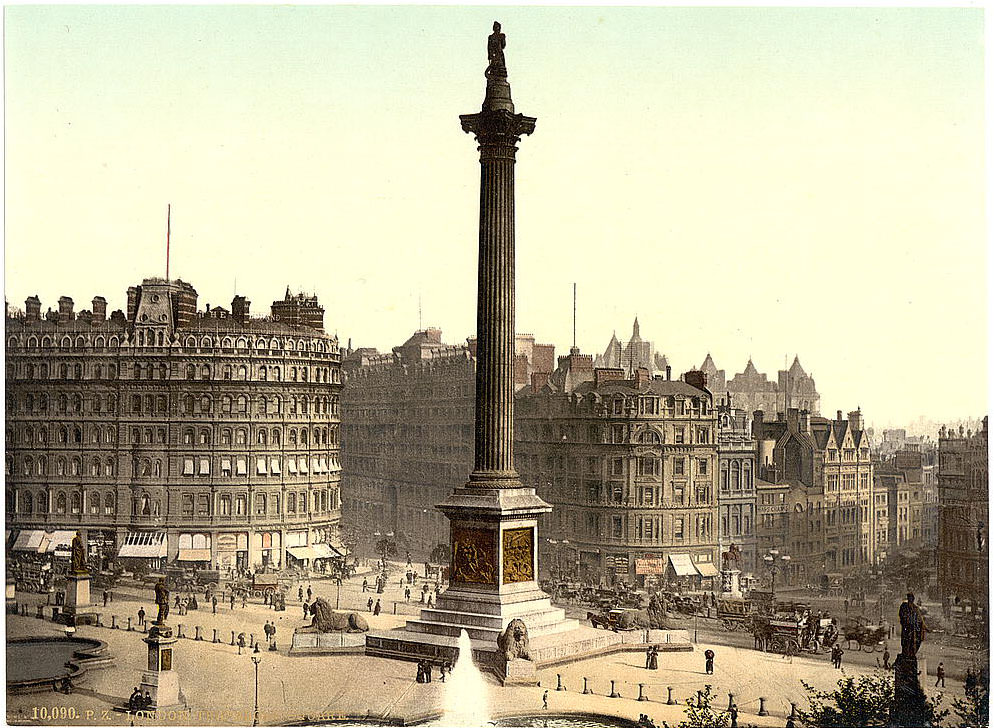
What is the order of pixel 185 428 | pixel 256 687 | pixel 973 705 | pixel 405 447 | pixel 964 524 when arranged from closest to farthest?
pixel 973 705, pixel 256 687, pixel 964 524, pixel 185 428, pixel 405 447

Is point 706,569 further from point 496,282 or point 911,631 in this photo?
point 911,631

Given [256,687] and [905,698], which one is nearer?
[905,698]

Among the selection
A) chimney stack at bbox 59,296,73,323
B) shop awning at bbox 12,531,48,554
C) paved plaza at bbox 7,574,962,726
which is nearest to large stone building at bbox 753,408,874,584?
paved plaza at bbox 7,574,962,726

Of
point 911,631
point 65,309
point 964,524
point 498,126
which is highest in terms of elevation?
point 498,126

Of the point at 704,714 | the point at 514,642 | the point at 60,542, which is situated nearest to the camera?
the point at 704,714

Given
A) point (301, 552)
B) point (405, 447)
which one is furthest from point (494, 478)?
point (405, 447)

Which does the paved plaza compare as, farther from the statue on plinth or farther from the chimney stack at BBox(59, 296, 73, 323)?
the chimney stack at BBox(59, 296, 73, 323)

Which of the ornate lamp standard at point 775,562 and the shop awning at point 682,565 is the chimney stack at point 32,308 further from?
the ornate lamp standard at point 775,562
